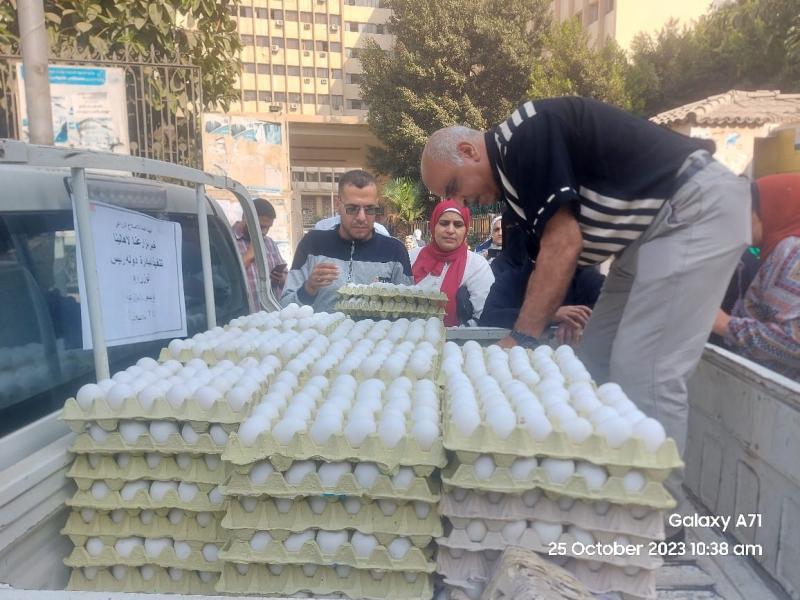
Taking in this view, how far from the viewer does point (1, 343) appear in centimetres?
171

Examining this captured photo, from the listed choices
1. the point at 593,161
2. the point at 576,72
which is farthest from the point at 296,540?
the point at 576,72

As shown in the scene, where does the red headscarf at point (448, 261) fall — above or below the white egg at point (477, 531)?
above

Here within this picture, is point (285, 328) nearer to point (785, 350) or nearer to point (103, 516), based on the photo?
point (103, 516)

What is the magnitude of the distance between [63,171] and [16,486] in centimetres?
126

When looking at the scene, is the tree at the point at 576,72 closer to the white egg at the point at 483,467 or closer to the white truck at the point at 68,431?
the white truck at the point at 68,431

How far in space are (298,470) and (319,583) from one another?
0.31m

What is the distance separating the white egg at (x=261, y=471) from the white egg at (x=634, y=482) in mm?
829

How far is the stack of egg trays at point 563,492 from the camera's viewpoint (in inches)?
50.3

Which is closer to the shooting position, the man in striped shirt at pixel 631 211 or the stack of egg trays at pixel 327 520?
the stack of egg trays at pixel 327 520

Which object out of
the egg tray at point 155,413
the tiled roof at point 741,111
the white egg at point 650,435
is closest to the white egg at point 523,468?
the white egg at point 650,435

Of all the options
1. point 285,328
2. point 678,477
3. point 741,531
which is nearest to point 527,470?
point 678,477

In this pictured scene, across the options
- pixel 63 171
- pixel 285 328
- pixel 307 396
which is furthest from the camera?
pixel 285 328

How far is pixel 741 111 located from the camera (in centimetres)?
1434

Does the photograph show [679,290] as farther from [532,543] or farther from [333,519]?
[333,519]
